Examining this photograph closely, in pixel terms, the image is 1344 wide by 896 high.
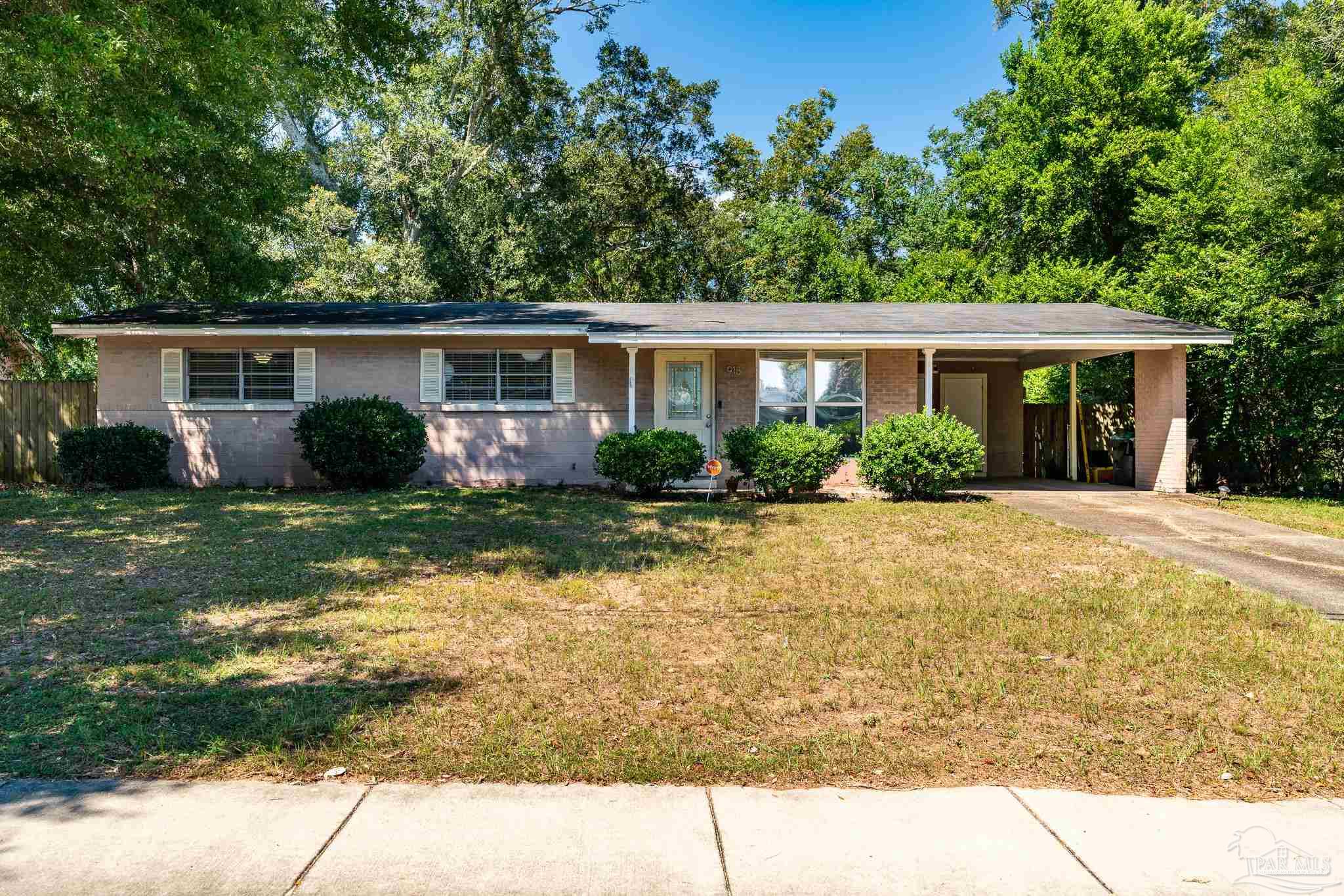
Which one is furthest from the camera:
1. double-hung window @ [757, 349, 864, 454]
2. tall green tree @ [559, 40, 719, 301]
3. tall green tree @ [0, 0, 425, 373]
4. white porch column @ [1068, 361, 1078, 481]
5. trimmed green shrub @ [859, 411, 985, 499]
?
tall green tree @ [559, 40, 719, 301]

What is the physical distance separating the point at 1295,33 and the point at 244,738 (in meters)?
19.3

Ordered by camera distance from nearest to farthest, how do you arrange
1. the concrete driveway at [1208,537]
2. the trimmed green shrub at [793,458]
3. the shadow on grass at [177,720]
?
1. the shadow on grass at [177,720]
2. the concrete driveway at [1208,537]
3. the trimmed green shrub at [793,458]

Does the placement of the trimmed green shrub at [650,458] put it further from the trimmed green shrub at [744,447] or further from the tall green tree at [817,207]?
the tall green tree at [817,207]

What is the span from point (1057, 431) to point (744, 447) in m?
9.16

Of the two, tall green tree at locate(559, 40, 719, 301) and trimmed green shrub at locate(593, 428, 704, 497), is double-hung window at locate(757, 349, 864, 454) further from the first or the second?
tall green tree at locate(559, 40, 719, 301)

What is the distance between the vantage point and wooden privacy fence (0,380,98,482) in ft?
48.1

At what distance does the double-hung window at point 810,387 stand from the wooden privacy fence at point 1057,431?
5.36 meters

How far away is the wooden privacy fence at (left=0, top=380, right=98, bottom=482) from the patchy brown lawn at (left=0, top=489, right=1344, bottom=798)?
24.5ft

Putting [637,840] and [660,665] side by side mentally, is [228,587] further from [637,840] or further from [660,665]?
[637,840]

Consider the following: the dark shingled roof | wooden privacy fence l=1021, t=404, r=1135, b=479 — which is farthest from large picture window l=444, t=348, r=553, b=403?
wooden privacy fence l=1021, t=404, r=1135, b=479

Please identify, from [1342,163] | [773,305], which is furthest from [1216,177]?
[773,305]

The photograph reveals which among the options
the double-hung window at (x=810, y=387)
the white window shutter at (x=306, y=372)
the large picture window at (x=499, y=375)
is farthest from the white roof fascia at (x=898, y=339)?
the white window shutter at (x=306, y=372)

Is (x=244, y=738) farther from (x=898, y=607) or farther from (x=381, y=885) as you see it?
(x=898, y=607)

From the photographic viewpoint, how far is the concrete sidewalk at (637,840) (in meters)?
2.71
